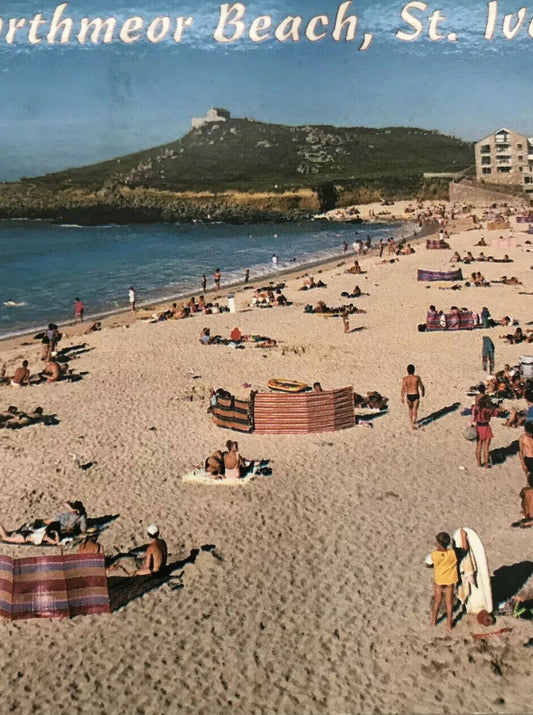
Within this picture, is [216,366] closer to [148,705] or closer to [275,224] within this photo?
[148,705]

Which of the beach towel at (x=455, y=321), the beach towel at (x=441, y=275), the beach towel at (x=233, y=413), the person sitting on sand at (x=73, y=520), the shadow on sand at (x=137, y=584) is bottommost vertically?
the shadow on sand at (x=137, y=584)

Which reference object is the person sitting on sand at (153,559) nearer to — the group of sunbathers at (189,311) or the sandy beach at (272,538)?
the sandy beach at (272,538)

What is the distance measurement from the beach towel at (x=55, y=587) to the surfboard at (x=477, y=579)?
12.9ft

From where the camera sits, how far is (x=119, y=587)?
330 inches

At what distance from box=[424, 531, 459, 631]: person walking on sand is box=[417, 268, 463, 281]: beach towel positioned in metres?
24.4

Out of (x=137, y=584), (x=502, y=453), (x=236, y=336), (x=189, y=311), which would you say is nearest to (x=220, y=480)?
(x=137, y=584)

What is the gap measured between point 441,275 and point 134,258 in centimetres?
3103

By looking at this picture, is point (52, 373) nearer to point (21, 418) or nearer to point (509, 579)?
point (21, 418)

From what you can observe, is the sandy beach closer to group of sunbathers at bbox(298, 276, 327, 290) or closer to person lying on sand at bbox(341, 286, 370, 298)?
person lying on sand at bbox(341, 286, 370, 298)

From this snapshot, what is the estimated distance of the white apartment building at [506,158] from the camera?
88875 mm

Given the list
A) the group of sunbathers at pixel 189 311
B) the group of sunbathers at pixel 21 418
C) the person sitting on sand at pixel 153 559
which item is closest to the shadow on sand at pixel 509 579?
the person sitting on sand at pixel 153 559

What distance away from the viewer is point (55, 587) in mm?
7836

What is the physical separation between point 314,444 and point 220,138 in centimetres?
18883

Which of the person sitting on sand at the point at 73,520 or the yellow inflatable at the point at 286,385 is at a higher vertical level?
the yellow inflatable at the point at 286,385
